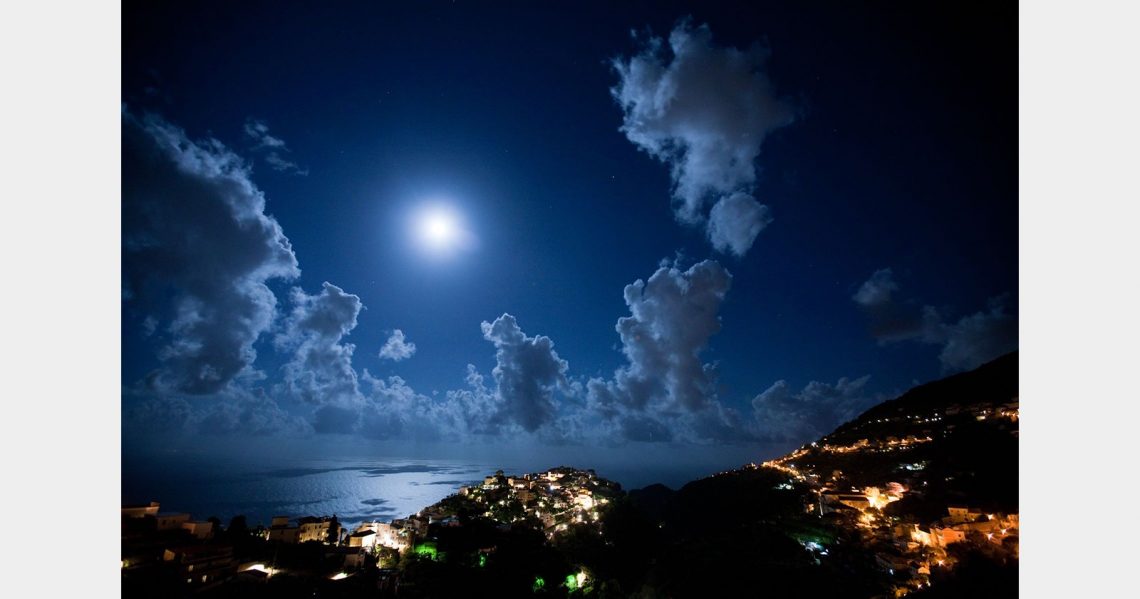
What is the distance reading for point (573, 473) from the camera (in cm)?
5962

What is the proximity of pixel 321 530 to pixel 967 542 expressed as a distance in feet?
123

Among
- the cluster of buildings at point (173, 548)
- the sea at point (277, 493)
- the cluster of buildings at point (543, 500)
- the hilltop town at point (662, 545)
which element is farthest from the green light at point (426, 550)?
the sea at point (277, 493)

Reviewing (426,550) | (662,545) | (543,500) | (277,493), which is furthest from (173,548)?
(277,493)

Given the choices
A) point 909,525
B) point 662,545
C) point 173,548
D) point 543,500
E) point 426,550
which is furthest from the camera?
point 543,500

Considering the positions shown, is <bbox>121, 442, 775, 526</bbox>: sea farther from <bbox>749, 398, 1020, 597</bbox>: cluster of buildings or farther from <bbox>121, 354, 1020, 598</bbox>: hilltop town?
<bbox>749, 398, 1020, 597</bbox>: cluster of buildings

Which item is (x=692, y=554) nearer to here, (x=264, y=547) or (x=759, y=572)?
(x=759, y=572)

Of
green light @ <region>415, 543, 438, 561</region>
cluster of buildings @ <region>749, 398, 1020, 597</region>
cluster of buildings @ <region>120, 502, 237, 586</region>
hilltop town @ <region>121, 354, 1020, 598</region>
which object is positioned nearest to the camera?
cluster of buildings @ <region>120, 502, 237, 586</region>

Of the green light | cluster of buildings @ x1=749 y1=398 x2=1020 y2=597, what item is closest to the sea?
the green light

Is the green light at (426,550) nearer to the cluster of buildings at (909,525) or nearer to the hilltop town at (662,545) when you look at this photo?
the hilltop town at (662,545)

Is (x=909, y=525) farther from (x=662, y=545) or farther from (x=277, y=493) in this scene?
(x=277, y=493)

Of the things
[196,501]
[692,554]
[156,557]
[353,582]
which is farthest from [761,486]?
[196,501]

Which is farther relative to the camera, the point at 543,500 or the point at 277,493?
the point at 277,493

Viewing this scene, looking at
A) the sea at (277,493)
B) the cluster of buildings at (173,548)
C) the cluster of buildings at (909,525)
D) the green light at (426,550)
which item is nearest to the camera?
the cluster of buildings at (173,548)

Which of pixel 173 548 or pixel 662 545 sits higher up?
pixel 173 548
